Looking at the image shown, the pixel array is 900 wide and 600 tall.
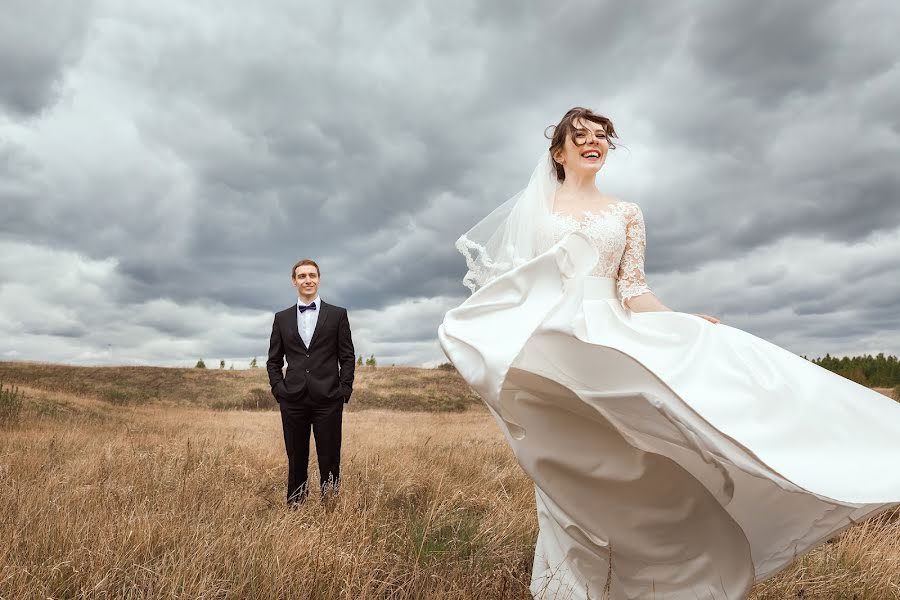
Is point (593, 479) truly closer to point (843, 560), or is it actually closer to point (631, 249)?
point (631, 249)

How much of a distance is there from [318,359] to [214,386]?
83.9 ft

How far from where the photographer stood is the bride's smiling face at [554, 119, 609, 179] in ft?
13.3

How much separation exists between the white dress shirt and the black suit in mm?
44

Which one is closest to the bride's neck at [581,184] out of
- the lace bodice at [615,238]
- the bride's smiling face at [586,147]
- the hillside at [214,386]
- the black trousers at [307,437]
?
the bride's smiling face at [586,147]

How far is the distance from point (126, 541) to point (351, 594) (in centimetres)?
151

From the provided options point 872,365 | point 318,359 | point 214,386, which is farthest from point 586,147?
point 872,365

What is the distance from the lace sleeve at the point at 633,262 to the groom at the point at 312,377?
3443 mm

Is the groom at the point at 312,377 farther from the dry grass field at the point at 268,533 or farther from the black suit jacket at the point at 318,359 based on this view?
the dry grass field at the point at 268,533

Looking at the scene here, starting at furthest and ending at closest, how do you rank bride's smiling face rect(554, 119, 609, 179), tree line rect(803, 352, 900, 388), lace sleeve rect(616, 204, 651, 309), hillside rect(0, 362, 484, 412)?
tree line rect(803, 352, 900, 388) → hillside rect(0, 362, 484, 412) → bride's smiling face rect(554, 119, 609, 179) → lace sleeve rect(616, 204, 651, 309)

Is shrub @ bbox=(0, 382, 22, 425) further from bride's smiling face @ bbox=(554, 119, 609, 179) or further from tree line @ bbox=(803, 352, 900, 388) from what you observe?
tree line @ bbox=(803, 352, 900, 388)

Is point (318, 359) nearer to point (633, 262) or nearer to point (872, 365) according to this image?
point (633, 262)

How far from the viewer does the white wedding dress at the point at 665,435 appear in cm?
253

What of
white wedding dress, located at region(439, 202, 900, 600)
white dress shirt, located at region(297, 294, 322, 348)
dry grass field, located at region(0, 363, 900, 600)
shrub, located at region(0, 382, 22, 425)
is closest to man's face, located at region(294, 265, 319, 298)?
white dress shirt, located at region(297, 294, 322, 348)

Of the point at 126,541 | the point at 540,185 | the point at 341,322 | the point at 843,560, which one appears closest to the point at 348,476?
the point at 341,322
